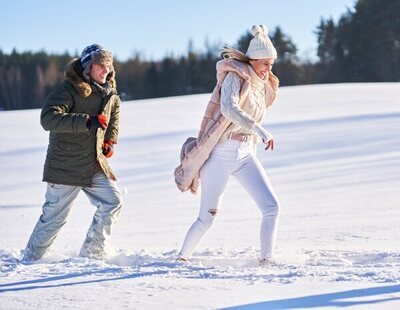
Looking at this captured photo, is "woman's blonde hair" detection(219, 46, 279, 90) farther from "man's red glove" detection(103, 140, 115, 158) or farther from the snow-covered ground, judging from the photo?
the snow-covered ground

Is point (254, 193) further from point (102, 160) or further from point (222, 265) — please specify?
point (102, 160)

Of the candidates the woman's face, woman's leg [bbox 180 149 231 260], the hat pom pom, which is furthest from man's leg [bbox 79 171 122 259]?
the hat pom pom

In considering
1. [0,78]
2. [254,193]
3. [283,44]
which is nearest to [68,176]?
[254,193]

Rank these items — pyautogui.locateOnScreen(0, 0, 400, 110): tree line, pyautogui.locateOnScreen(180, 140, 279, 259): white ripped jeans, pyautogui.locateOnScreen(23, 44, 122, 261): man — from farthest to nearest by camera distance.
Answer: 1. pyautogui.locateOnScreen(0, 0, 400, 110): tree line
2. pyautogui.locateOnScreen(23, 44, 122, 261): man
3. pyautogui.locateOnScreen(180, 140, 279, 259): white ripped jeans

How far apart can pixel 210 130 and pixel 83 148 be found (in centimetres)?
102

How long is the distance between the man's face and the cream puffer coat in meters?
0.79

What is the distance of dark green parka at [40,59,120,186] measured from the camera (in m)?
5.29

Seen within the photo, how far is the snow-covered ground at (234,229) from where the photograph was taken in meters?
3.99

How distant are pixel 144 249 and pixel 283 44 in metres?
46.1

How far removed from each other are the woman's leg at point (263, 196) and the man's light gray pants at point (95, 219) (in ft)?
3.51

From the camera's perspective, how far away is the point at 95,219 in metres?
5.62

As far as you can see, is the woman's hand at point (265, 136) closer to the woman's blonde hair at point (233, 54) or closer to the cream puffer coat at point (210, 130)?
the cream puffer coat at point (210, 130)

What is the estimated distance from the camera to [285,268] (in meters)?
4.72

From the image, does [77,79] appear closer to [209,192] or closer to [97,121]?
[97,121]
